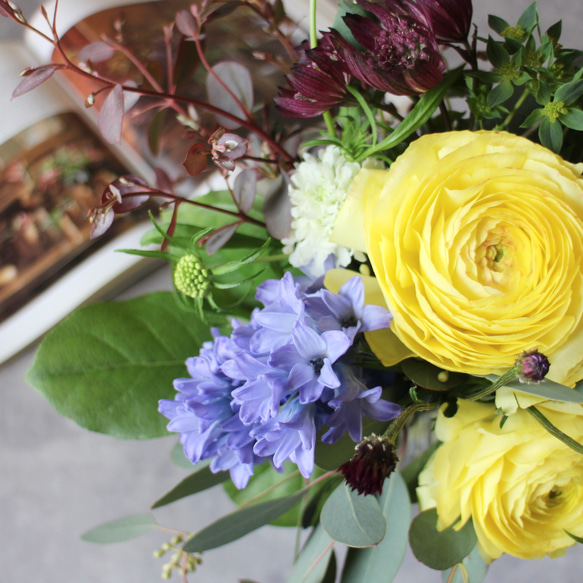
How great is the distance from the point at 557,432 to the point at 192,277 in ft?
0.66

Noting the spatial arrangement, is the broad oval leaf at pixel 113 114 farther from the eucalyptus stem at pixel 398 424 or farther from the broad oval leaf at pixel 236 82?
the eucalyptus stem at pixel 398 424

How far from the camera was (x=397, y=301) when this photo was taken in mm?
234

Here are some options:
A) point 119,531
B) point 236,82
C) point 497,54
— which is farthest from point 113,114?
point 119,531

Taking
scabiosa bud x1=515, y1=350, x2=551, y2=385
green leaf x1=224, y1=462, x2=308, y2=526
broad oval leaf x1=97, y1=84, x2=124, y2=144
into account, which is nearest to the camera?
scabiosa bud x1=515, y1=350, x2=551, y2=385

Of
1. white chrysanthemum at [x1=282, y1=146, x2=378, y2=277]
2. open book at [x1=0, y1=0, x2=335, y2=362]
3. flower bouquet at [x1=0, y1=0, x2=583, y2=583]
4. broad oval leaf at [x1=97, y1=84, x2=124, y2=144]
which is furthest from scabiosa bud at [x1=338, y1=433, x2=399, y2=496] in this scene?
open book at [x1=0, y1=0, x2=335, y2=362]

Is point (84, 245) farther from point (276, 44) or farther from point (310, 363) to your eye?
point (310, 363)

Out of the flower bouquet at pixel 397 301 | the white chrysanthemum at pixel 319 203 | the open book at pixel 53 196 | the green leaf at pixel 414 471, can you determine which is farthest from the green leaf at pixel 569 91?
the open book at pixel 53 196

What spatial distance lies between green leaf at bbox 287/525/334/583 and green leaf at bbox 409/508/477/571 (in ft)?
0.23

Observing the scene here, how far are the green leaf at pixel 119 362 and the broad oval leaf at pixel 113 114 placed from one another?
126 millimetres

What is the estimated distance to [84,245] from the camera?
0.59 metres

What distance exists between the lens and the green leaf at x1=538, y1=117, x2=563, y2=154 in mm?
267

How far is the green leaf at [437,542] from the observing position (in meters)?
0.30

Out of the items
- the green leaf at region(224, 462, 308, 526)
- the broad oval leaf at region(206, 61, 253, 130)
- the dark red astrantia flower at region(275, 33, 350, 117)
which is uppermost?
the broad oval leaf at region(206, 61, 253, 130)

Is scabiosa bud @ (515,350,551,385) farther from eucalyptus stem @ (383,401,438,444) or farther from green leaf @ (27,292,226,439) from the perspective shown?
green leaf @ (27,292,226,439)
